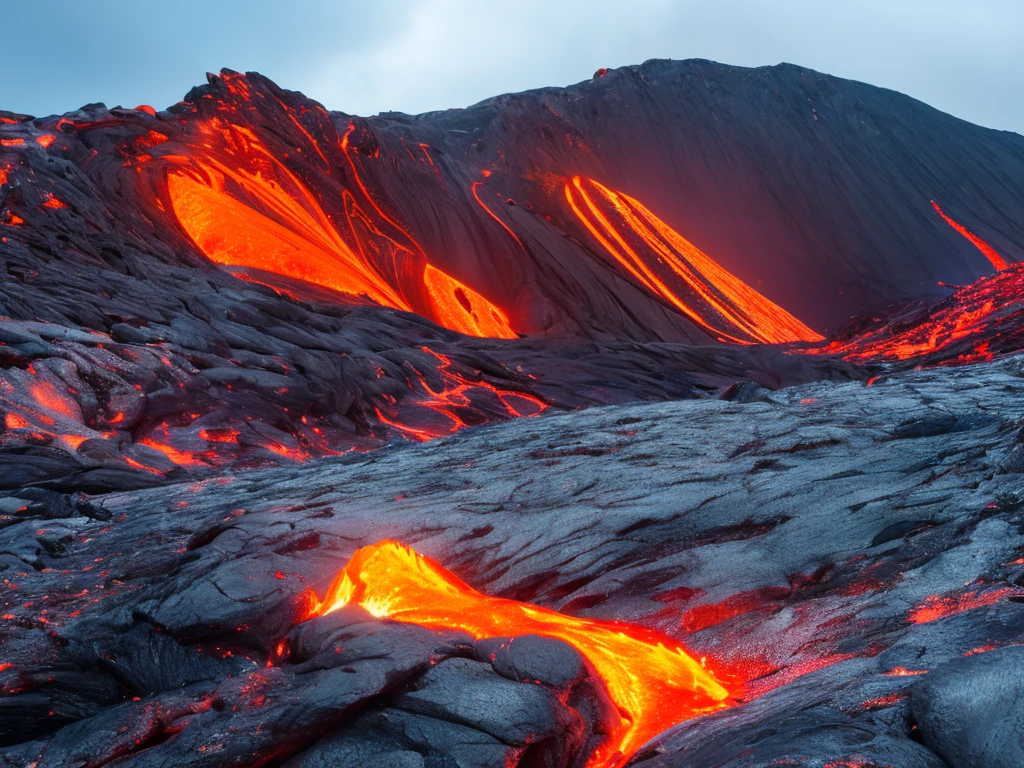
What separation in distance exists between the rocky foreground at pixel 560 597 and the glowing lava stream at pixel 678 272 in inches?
967

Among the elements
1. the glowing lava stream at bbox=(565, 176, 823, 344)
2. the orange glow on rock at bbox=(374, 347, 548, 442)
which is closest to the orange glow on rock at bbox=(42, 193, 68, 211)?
the orange glow on rock at bbox=(374, 347, 548, 442)

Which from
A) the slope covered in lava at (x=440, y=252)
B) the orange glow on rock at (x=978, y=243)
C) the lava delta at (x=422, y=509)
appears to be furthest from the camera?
the orange glow on rock at (x=978, y=243)

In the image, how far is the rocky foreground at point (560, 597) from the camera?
3803mm

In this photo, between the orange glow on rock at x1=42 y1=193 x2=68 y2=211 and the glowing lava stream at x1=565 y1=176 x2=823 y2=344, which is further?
the glowing lava stream at x1=565 y1=176 x2=823 y2=344

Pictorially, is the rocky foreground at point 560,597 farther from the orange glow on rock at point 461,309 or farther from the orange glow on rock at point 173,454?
the orange glow on rock at point 461,309

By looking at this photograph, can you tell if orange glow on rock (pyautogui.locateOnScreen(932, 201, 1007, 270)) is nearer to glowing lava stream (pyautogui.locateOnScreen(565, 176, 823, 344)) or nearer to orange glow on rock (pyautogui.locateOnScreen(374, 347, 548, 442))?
glowing lava stream (pyautogui.locateOnScreen(565, 176, 823, 344))

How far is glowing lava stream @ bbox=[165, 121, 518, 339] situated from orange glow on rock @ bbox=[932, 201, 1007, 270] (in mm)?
30106

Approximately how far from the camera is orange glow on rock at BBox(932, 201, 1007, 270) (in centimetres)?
4428

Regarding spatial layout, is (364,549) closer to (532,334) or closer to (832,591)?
(832,591)

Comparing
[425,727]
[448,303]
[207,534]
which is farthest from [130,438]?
[448,303]

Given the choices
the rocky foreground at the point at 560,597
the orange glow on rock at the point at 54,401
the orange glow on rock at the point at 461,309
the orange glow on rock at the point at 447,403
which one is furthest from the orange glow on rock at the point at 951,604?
the orange glow on rock at the point at 461,309

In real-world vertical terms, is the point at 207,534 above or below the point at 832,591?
above

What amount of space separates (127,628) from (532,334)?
24170 millimetres

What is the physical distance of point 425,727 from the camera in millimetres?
3920
